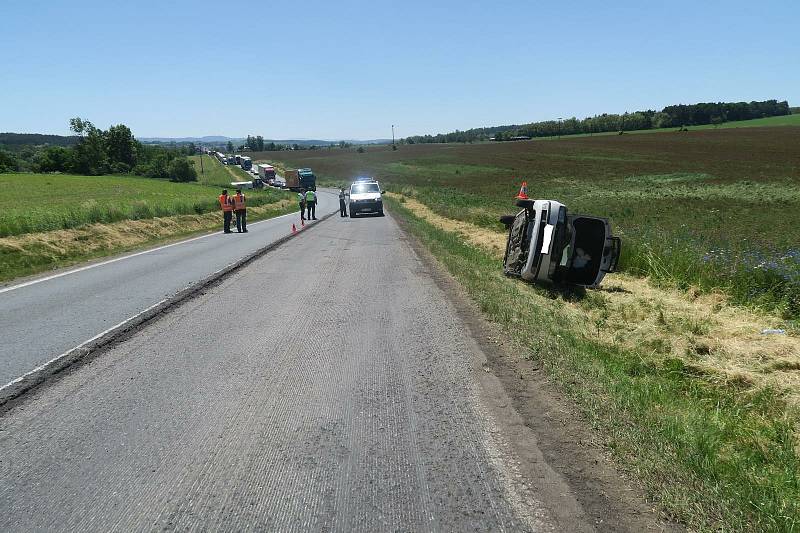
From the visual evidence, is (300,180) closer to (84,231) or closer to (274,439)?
(84,231)

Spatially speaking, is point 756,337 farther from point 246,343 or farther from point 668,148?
point 668,148

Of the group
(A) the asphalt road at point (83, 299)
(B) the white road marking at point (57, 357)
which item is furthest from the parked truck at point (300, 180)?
(B) the white road marking at point (57, 357)

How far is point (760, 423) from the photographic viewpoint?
4.89 meters

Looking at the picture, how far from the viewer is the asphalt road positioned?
261 inches

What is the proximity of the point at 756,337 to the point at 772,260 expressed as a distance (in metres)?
3.82

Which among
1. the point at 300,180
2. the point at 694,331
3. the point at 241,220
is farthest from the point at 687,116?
the point at 694,331

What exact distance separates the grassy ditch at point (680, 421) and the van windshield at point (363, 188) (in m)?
24.9

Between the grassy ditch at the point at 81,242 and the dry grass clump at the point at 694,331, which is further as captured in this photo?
the grassy ditch at the point at 81,242

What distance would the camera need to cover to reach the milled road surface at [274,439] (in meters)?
3.27

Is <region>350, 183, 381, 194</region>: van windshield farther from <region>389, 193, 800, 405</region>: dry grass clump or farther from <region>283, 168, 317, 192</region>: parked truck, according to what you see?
<region>283, 168, 317, 192</region>: parked truck

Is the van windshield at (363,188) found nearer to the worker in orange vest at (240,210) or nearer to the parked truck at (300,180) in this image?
the worker in orange vest at (240,210)

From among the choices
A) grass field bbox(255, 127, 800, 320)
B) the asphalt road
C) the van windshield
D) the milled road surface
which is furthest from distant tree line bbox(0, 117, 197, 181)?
the milled road surface

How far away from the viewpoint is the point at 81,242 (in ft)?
62.1

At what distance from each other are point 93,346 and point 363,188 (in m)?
27.3
